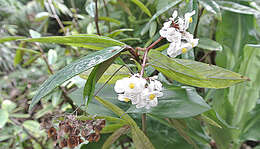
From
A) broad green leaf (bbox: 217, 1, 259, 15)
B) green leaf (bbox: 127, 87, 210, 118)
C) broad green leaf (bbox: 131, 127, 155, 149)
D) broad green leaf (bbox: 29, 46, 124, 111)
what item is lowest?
broad green leaf (bbox: 131, 127, 155, 149)

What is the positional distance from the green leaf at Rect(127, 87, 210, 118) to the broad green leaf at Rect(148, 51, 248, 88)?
6 cm

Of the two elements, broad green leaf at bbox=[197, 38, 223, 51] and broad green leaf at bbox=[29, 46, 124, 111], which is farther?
broad green leaf at bbox=[197, 38, 223, 51]

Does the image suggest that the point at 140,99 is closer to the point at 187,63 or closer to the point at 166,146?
the point at 187,63

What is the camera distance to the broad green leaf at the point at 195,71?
12.3 inches

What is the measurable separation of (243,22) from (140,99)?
1.84 ft

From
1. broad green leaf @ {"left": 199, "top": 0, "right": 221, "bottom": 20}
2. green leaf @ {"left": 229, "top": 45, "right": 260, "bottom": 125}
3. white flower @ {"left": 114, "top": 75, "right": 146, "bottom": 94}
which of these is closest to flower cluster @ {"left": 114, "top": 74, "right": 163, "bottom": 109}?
white flower @ {"left": 114, "top": 75, "right": 146, "bottom": 94}

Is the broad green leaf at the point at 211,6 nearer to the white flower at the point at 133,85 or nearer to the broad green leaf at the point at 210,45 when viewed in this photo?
the broad green leaf at the point at 210,45

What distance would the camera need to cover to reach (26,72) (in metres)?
1.39

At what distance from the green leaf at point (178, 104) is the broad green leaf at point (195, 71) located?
65mm

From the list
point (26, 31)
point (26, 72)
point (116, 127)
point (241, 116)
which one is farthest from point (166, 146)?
point (26, 31)

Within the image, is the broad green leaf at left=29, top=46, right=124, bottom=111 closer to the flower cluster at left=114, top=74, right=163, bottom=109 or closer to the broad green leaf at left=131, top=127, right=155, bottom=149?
the flower cluster at left=114, top=74, right=163, bottom=109

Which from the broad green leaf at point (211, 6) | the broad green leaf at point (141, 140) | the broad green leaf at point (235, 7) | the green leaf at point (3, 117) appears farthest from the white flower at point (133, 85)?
the green leaf at point (3, 117)

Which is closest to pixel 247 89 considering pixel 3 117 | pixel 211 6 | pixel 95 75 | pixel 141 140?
pixel 211 6

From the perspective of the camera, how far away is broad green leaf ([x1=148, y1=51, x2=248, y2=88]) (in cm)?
31
